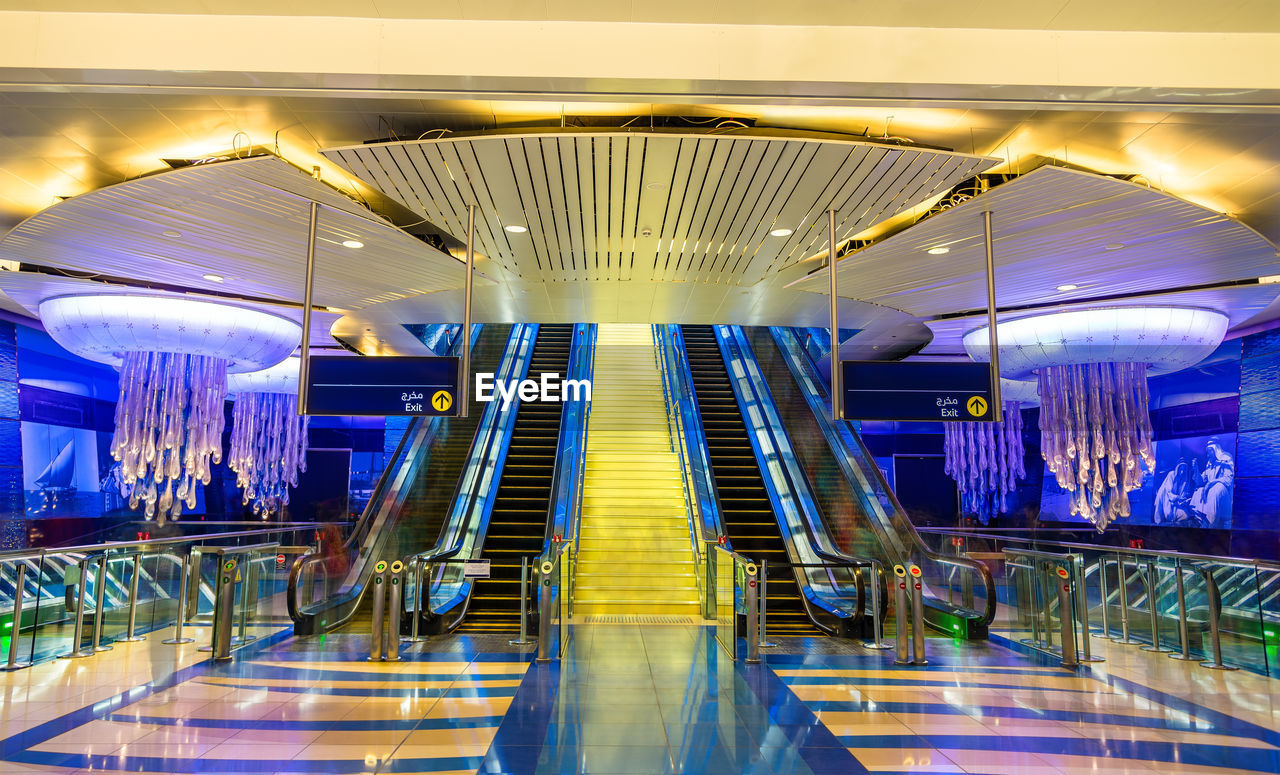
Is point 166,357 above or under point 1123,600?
above

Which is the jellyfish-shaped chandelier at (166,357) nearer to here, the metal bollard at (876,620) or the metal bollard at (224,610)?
the metal bollard at (224,610)

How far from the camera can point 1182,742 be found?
468 centimetres

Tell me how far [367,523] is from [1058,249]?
7949 millimetres

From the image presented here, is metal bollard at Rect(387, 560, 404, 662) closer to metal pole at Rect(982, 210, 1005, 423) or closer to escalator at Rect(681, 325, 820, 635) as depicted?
escalator at Rect(681, 325, 820, 635)

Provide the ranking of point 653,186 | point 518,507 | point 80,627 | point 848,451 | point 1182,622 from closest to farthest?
point 653,186 < point 80,627 < point 1182,622 < point 848,451 < point 518,507

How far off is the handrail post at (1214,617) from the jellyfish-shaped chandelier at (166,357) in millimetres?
9679

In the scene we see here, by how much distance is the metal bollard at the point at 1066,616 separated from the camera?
6898 mm

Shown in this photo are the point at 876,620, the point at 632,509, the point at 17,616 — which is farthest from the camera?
the point at 632,509

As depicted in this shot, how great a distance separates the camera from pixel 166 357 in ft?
30.7

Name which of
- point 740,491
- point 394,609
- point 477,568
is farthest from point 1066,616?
point 394,609

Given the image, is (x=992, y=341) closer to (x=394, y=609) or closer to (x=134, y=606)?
(x=394, y=609)

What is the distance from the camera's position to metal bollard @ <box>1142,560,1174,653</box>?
7.71 metres

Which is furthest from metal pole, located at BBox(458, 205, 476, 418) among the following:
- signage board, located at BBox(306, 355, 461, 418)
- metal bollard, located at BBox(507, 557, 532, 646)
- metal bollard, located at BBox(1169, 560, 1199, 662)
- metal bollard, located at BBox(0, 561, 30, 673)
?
metal bollard, located at BBox(1169, 560, 1199, 662)

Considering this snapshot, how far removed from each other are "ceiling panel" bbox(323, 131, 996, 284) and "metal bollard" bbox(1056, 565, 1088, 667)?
3.71 meters
